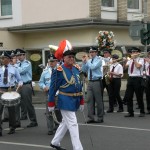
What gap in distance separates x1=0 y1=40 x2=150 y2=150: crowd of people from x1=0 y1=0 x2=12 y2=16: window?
40.9 ft

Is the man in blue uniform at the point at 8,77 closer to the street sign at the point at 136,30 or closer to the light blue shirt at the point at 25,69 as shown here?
the light blue shirt at the point at 25,69

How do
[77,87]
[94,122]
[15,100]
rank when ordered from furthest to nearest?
[94,122] → [15,100] → [77,87]

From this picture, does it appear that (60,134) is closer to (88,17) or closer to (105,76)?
(105,76)

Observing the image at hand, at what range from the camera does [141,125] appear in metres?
12.2

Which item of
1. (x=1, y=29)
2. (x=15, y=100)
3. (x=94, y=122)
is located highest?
(x=1, y=29)

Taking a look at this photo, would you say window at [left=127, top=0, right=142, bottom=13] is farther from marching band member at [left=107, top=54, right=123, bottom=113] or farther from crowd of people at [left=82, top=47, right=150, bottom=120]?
marching band member at [left=107, top=54, right=123, bottom=113]

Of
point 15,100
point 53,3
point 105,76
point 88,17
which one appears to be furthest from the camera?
point 53,3

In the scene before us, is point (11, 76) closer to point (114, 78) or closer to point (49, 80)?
point (49, 80)

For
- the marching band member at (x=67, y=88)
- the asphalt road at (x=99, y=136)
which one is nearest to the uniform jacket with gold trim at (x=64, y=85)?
the marching band member at (x=67, y=88)

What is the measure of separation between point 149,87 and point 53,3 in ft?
37.3

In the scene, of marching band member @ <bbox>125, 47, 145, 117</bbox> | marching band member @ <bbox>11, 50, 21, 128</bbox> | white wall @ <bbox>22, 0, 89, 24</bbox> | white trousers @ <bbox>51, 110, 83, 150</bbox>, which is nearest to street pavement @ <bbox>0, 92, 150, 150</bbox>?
marching band member @ <bbox>11, 50, 21, 128</bbox>

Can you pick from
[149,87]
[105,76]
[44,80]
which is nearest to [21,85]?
[44,80]

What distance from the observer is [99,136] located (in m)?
10.7

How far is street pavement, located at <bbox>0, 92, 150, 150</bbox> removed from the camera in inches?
378
